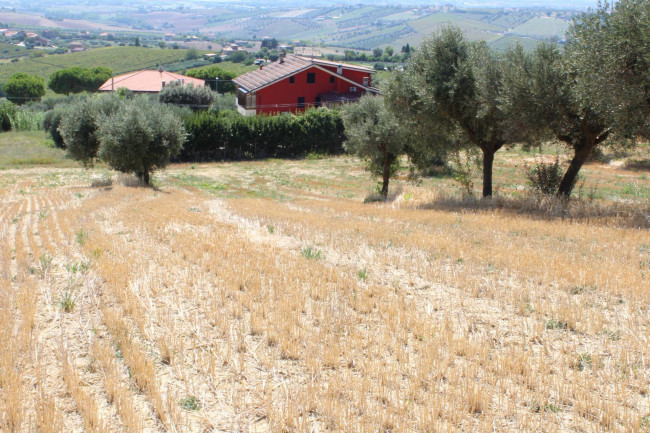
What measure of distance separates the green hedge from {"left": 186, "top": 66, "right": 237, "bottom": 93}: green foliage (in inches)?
1912

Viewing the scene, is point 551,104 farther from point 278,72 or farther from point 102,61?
point 102,61

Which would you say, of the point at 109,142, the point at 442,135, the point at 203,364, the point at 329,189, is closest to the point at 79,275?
the point at 203,364

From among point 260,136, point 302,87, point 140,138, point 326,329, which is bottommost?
point 326,329

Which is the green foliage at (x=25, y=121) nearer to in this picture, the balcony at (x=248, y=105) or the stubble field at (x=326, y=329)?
the balcony at (x=248, y=105)

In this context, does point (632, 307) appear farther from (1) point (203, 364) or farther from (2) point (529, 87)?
(2) point (529, 87)

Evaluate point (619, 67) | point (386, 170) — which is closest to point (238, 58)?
point (386, 170)

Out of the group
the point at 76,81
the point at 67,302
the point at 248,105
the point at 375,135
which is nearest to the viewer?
the point at 67,302

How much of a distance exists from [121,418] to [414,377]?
301 centimetres

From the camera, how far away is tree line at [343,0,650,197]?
15.1 meters

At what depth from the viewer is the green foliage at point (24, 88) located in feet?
333

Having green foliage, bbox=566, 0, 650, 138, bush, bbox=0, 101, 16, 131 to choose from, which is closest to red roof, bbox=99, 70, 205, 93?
bush, bbox=0, 101, 16, 131

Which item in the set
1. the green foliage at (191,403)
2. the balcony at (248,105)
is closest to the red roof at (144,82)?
the balcony at (248,105)

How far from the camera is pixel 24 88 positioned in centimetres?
10219

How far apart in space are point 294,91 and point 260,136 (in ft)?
45.8
